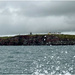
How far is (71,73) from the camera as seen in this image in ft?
141

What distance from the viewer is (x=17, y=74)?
43.2m

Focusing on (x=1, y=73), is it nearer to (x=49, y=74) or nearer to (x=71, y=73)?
(x=49, y=74)

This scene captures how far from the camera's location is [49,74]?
4197 cm

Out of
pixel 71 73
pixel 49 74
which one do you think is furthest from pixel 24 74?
pixel 71 73

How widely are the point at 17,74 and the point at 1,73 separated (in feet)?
12.7

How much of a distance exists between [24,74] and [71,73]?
8864 millimetres

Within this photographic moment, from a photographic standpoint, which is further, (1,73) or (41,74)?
(1,73)

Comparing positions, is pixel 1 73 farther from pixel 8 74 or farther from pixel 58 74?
pixel 58 74

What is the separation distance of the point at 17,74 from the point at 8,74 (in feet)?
5.95

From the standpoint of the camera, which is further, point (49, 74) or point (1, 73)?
point (1, 73)

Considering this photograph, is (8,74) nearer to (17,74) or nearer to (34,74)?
(17,74)

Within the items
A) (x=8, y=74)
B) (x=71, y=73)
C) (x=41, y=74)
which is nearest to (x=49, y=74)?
(x=41, y=74)

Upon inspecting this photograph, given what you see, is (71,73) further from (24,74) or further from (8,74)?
(8,74)

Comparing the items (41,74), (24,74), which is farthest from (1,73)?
(41,74)
